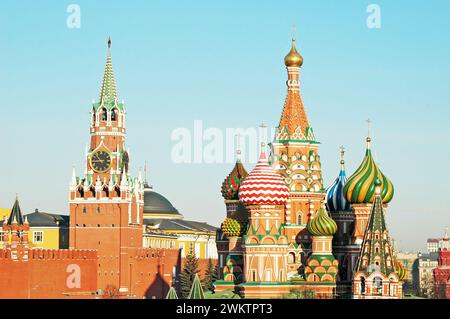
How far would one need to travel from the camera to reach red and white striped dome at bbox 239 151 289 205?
70875mm

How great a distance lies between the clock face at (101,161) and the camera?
9256 cm

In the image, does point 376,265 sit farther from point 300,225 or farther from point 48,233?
point 48,233

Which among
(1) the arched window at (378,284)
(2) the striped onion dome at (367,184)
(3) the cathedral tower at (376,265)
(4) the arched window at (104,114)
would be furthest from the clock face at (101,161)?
(1) the arched window at (378,284)

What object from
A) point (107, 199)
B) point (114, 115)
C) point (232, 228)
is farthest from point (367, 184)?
point (114, 115)

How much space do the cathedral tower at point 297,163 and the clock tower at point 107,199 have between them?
58.6 feet

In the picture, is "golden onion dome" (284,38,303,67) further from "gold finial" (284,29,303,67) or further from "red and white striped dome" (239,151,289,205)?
"red and white striped dome" (239,151,289,205)

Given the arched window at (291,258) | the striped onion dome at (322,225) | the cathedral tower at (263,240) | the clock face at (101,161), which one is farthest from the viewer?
the clock face at (101,161)

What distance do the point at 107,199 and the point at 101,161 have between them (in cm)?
260

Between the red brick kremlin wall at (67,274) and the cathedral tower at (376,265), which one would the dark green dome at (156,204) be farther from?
the cathedral tower at (376,265)

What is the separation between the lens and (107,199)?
302 ft

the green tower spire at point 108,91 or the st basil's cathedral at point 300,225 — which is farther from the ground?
the green tower spire at point 108,91

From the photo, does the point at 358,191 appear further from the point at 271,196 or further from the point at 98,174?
the point at 98,174

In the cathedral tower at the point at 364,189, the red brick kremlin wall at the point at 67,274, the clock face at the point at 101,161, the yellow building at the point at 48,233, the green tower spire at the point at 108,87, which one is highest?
the green tower spire at the point at 108,87

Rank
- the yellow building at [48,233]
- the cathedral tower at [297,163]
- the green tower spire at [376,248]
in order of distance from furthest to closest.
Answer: the yellow building at [48,233]
the cathedral tower at [297,163]
the green tower spire at [376,248]
